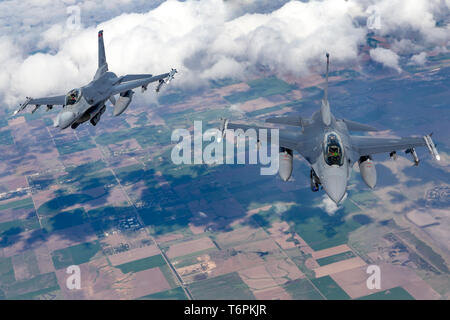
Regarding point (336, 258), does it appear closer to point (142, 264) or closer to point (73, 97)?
point (142, 264)

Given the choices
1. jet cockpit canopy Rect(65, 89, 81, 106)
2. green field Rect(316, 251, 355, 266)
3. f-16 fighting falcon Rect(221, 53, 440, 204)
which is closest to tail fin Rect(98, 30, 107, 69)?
jet cockpit canopy Rect(65, 89, 81, 106)

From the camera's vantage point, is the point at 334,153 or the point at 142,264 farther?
the point at 142,264

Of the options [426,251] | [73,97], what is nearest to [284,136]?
[73,97]

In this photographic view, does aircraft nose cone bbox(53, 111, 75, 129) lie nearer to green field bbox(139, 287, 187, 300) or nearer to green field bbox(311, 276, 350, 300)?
green field bbox(139, 287, 187, 300)

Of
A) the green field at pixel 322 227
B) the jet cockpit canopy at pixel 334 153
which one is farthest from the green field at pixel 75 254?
the jet cockpit canopy at pixel 334 153

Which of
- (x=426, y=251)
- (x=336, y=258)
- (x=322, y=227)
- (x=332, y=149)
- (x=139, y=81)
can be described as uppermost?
(x=139, y=81)

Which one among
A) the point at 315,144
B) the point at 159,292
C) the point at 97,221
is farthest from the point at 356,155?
the point at 97,221

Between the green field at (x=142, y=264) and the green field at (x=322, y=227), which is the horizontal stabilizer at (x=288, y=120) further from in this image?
the green field at (x=322, y=227)
